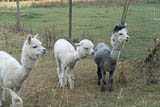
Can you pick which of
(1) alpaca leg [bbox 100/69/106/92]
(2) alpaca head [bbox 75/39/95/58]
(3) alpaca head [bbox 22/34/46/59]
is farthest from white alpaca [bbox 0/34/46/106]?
(1) alpaca leg [bbox 100/69/106/92]

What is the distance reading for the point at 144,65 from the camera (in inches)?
255

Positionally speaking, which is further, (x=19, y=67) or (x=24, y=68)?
(x=19, y=67)

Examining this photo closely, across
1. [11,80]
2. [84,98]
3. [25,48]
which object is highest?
[25,48]

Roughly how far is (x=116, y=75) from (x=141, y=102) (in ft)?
5.96

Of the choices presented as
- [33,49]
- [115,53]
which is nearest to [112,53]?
[115,53]

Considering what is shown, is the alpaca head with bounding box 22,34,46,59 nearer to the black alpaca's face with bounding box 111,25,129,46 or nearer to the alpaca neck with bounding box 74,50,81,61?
the alpaca neck with bounding box 74,50,81,61

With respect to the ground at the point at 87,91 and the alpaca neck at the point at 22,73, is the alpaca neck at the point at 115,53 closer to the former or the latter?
the ground at the point at 87,91

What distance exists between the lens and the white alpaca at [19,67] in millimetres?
3629

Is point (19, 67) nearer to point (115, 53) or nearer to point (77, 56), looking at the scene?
point (77, 56)

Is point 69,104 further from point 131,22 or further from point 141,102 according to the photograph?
point 131,22

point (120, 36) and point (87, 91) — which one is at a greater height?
point (120, 36)

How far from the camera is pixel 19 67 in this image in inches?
158

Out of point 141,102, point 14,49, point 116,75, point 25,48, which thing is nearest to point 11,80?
point 25,48

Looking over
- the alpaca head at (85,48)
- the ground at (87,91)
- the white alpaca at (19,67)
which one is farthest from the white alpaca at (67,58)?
the white alpaca at (19,67)
